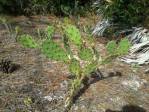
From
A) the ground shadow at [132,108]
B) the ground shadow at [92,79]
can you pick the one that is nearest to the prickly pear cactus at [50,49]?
the ground shadow at [92,79]

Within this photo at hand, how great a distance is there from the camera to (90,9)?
353 inches

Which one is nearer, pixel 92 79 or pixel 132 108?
pixel 132 108

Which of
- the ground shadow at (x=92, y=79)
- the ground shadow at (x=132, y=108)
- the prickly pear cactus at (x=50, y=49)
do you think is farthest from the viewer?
the ground shadow at (x=92, y=79)

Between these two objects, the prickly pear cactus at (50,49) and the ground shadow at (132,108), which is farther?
the ground shadow at (132,108)

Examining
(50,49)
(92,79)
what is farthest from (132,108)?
(50,49)

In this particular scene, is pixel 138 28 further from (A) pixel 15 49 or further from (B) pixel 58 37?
(A) pixel 15 49

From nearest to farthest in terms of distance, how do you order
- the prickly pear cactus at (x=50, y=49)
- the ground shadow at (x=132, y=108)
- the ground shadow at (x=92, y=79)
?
1. the prickly pear cactus at (x=50, y=49)
2. the ground shadow at (x=132, y=108)
3. the ground shadow at (x=92, y=79)

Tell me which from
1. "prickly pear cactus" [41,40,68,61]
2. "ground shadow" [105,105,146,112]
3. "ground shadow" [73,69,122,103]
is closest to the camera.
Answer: "prickly pear cactus" [41,40,68,61]

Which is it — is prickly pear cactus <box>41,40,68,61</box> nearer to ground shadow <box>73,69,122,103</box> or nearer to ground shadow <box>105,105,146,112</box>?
ground shadow <box>73,69,122,103</box>

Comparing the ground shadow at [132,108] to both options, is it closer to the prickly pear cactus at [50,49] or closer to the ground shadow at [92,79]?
the ground shadow at [92,79]

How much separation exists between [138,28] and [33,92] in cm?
285

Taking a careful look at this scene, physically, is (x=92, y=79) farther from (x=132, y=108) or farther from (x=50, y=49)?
(x=50, y=49)

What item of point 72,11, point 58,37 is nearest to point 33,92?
point 58,37

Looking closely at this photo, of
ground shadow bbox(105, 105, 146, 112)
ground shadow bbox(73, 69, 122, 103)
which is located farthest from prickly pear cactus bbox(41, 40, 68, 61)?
ground shadow bbox(105, 105, 146, 112)
